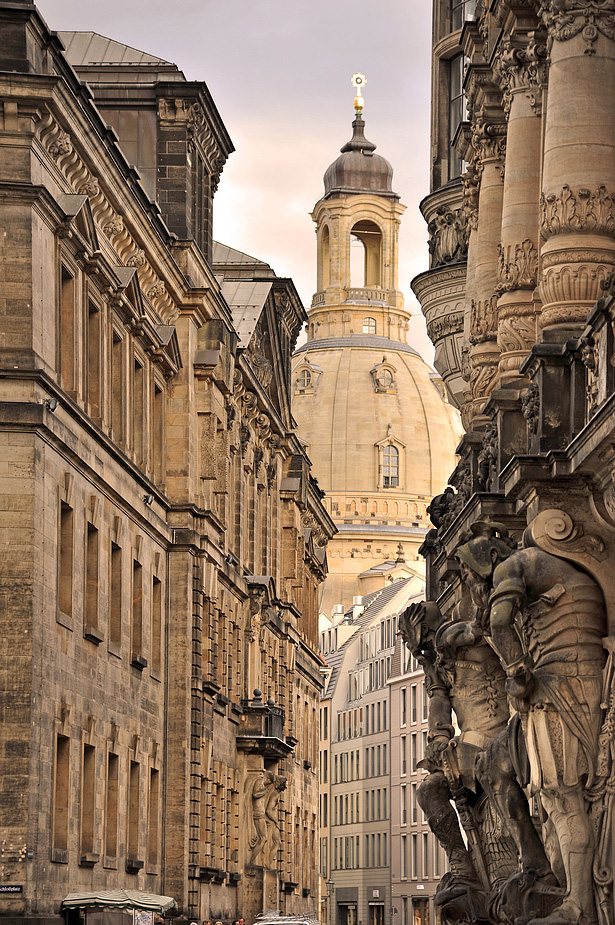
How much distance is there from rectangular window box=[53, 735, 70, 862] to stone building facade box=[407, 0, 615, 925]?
10.5 meters

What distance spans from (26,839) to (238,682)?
34.3 metres

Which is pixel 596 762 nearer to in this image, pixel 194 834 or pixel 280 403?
pixel 194 834

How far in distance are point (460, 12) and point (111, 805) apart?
19844mm

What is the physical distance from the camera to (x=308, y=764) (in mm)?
100188

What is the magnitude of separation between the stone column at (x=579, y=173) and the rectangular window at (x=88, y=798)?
22.6 metres

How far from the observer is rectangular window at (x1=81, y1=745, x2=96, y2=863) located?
4509 cm

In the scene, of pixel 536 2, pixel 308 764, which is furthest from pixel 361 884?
pixel 536 2

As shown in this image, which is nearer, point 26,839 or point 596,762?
point 596,762

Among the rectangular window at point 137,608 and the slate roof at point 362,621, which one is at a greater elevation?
the slate roof at point 362,621

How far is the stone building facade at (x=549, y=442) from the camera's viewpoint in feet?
71.6

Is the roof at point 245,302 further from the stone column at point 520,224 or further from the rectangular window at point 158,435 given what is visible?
the stone column at point 520,224

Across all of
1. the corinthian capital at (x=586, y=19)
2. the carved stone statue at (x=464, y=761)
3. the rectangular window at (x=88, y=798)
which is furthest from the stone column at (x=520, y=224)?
the rectangular window at (x=88, y=798)

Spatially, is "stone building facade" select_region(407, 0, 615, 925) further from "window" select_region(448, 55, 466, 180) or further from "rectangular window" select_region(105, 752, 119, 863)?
"rectangular window" select_region(105, 752, 119, 863)

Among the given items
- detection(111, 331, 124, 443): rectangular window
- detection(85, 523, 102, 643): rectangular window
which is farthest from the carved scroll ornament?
detection(111, 331, 124, 443): rectangular window
